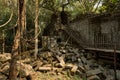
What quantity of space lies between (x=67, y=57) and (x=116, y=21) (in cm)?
476

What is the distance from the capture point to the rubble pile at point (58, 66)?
9.87m

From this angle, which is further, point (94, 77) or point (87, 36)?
point (87, 36)

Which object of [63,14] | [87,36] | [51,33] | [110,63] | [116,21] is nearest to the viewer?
[110,63]

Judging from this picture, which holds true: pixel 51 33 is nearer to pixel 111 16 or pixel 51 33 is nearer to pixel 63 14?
pixel 63 14

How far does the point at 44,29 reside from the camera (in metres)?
22.0

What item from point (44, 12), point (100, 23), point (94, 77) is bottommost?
point (94, 77)

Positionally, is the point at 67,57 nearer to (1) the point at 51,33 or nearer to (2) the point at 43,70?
(2) the point at 43,70

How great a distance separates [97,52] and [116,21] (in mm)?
2838

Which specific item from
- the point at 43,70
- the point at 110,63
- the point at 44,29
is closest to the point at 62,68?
the point at 43,70

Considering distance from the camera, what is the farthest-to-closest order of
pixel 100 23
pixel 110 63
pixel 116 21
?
pixel 100 23
pixel 116 21
pixel 110 63

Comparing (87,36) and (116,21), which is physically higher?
(116,21)

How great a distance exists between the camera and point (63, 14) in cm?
2188

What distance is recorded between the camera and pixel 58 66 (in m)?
11.8

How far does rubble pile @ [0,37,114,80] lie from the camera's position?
987 centimetres
